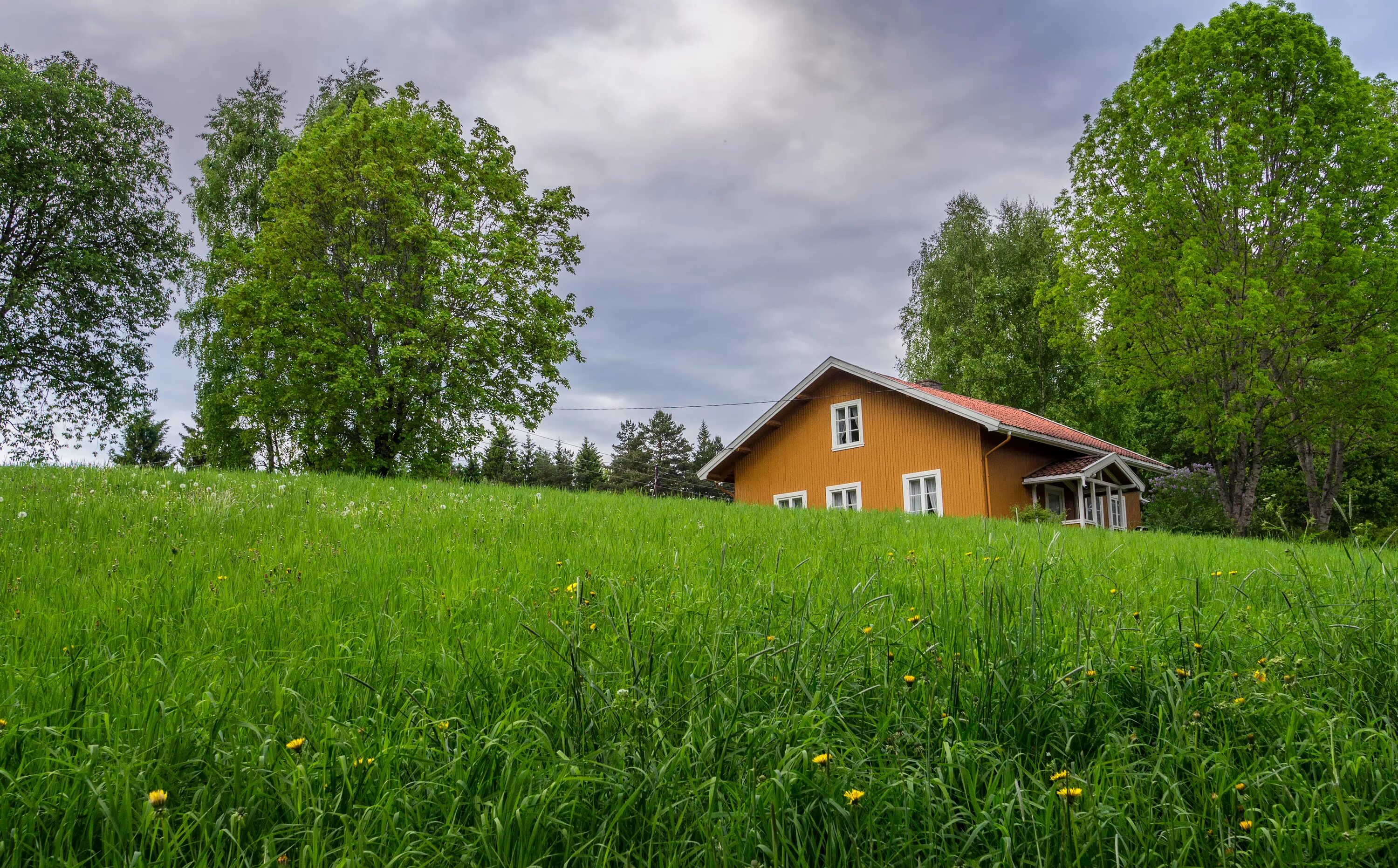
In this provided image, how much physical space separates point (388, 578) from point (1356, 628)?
4.50 metres

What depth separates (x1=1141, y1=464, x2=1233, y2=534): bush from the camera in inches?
814

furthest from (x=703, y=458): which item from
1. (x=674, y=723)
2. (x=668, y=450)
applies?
(x=674, y=723)

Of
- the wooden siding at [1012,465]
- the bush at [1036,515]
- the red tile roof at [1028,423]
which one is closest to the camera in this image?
the bush at [1036,515]

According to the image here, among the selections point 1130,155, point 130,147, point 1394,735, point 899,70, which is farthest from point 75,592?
point 130,147

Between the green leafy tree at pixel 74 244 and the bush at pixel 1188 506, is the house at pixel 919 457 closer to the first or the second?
the bush at pixel 1188 506

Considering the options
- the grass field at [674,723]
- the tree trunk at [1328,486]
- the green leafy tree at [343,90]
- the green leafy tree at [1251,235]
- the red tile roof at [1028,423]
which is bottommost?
the grass field at [674,723]

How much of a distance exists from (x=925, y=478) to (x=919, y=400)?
246 cm

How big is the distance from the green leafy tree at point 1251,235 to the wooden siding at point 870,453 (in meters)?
5.00

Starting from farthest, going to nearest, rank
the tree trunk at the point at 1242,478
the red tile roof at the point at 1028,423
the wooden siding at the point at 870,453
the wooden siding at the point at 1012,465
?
the red tile roof at the point at 1028,423, the wooden siding at the point at 870,453, the wooden siding at the point at 1012,465, the tree trunk at the point at 1242,478

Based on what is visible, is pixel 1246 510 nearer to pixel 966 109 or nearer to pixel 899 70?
pixel 966 109

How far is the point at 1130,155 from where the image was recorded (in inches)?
717

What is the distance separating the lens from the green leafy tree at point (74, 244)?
72.6ft

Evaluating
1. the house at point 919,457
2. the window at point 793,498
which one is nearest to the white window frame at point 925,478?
the house at point 919,457

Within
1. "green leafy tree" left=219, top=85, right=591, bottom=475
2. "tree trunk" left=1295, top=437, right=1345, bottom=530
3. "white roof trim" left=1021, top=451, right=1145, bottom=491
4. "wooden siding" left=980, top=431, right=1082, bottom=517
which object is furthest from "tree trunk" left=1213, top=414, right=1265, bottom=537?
"green leafy tree" left=219, top=85, right=591, bottom=475
